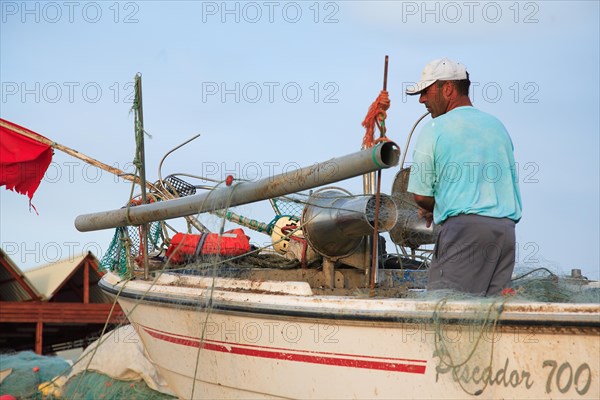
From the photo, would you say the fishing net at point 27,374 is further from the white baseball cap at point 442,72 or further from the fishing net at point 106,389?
the white baseball cap at point 442,72

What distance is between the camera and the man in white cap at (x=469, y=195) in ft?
15.9

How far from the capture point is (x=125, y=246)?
7441mm

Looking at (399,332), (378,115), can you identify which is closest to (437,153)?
(378,115)

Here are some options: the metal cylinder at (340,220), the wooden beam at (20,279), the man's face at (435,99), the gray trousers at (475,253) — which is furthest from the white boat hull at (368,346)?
the wooden beam at (20,279)

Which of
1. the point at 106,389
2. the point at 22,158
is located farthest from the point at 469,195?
the point at 22,158

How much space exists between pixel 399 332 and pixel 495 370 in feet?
1.86

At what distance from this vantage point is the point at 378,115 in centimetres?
542

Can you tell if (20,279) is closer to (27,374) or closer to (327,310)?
(27,374)

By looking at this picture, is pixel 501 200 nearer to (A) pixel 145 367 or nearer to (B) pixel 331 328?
(B) pixel 331 328

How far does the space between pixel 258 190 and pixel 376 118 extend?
92cm

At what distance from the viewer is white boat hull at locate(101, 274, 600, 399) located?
432 cm

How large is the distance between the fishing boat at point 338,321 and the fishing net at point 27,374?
7.53 ft

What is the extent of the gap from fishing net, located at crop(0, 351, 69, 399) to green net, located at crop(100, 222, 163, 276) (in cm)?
178

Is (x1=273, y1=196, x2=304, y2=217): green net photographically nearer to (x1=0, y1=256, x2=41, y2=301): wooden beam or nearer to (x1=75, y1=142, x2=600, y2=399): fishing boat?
(x1=75, y1=142, x2=600, y2=399): fishing boat
